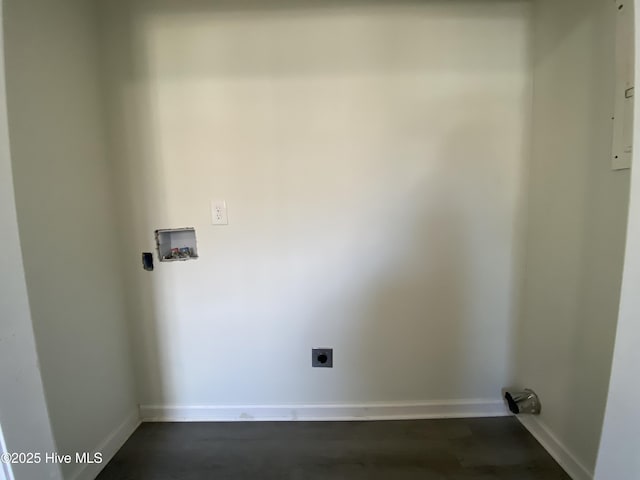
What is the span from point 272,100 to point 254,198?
504 millimetres

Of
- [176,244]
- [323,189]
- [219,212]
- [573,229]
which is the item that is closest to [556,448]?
[573,229]

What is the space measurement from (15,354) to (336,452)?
134 centimetres

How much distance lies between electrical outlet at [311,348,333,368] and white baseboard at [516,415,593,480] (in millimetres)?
1086

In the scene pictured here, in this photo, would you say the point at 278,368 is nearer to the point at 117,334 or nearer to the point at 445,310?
the point at 117,334

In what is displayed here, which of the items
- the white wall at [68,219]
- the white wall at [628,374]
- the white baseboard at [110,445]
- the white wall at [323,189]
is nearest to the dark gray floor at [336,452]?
the white baseboard at [110,445]

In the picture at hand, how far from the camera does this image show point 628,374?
2.14ft

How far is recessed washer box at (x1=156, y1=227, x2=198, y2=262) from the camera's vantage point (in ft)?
5.17

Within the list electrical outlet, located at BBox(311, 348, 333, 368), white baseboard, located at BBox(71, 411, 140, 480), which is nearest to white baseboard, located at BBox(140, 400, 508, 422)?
electrical outlet, located at BBox(311, 348, 333, 368)

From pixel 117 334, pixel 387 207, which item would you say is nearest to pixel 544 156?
pixel 387 207

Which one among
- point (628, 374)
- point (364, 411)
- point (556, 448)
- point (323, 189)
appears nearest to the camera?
point (628, 374)

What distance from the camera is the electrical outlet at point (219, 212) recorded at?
5.07 feet

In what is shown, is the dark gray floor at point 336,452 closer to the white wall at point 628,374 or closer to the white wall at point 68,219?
the white wall at point 68,219

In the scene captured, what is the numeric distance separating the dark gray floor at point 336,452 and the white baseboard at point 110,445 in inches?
1.2

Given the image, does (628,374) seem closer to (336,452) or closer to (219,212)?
(336,452)
